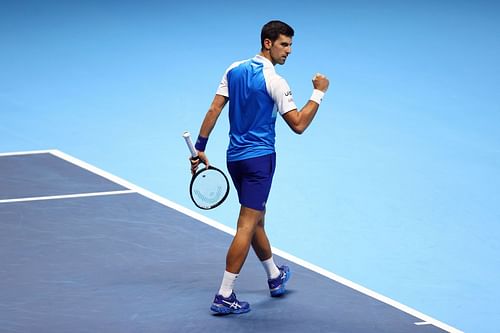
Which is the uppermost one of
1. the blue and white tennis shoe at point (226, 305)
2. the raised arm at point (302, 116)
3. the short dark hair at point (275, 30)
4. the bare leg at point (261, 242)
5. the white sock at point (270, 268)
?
the short dark hair at point (275, 30)

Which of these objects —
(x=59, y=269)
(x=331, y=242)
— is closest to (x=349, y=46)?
(x=331, y=242)

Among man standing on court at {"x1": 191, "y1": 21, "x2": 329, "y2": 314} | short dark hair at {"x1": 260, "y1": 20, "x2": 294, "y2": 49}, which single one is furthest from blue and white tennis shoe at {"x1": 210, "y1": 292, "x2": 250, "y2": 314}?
short dark hair at {"x1": 260, "y1": 20, "x2": 294, "y2": 49}

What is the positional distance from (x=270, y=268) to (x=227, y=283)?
1.68ft

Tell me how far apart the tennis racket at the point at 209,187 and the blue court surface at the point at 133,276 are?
2.21 feet

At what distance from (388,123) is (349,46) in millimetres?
3942

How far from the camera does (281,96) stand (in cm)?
761

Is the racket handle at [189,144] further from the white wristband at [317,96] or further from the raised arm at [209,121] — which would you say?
the white wristband at [317,96]

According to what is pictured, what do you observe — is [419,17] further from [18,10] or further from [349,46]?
[18,10]

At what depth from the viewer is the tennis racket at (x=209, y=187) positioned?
Answer: 796 centimetres

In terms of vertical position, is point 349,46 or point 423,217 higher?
point 349,46

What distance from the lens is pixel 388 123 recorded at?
535 inches

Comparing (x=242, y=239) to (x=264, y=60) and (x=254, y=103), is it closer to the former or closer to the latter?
(x=254, y=103)

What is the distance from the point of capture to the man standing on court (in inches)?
302

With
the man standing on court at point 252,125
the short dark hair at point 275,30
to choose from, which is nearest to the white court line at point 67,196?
the man standing on court at point 252,125
